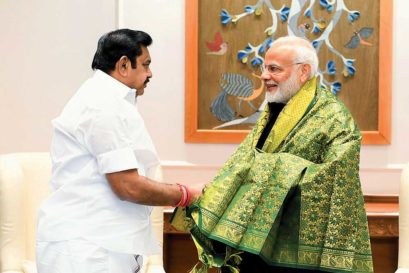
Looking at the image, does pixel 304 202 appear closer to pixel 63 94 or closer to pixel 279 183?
pixel 279 183

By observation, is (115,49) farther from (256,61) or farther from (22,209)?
(256,61)

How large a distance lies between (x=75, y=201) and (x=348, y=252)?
102 cm

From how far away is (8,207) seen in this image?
3285 millimetres

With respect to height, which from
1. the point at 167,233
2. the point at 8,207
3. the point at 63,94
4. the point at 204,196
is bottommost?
the point at 167,233

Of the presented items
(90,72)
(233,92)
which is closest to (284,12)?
(233,92)

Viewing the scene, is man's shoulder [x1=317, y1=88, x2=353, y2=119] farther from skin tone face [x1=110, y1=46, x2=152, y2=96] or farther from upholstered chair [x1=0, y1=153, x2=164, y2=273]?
upholstered chair [x1=0, y1=153, x2=164, y2=273]

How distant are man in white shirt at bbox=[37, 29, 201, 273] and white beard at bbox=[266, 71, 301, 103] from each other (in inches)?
29.2

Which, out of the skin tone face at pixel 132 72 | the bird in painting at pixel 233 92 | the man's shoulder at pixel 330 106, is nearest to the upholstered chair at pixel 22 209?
the bird in painting at pixel 233 92

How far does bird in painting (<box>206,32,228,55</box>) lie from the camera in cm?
425

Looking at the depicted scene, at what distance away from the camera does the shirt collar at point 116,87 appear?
2.28 meters

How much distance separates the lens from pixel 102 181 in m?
2.28

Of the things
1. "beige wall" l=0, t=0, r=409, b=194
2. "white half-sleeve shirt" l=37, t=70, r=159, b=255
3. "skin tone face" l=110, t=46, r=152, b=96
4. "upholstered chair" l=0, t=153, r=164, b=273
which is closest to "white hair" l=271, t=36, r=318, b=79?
"skin tone face" l=110, t=46, r=152, b=96

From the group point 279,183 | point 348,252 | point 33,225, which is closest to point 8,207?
point 33,225

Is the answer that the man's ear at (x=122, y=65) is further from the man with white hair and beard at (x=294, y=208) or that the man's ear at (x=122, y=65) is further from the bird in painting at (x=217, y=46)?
the bird in painting at (x=217, y=46)
